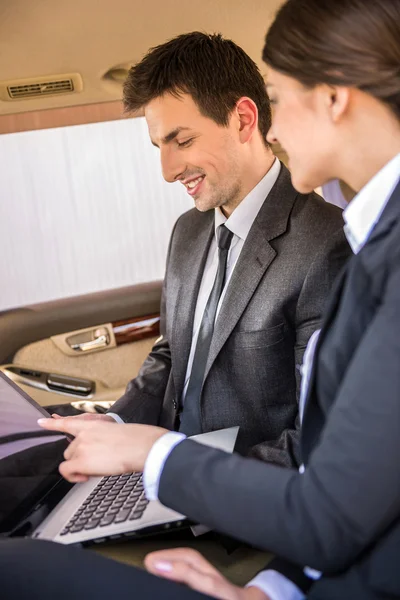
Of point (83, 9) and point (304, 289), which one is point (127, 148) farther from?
point (304, 289)

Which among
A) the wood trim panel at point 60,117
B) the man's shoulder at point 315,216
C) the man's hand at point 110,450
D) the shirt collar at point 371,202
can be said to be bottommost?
the man's hand at point 110,450

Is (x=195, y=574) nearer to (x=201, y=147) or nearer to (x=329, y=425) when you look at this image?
(x=329, y=425)

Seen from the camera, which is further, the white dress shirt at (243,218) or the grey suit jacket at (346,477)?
the white dress shirt at (243,218)

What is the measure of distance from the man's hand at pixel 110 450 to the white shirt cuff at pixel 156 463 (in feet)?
0.14

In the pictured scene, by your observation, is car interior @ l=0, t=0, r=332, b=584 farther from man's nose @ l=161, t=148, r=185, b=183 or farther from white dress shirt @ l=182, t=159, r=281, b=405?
white dress shirt @ l=182, t=159, r=281, b=405

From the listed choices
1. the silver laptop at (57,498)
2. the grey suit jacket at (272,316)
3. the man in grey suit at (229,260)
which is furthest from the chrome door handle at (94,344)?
the silver laptop at (57,498)

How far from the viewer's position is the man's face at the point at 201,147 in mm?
1799

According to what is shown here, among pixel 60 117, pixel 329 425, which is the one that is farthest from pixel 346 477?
pixel 60 117

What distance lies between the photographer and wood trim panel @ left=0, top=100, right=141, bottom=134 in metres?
2.32

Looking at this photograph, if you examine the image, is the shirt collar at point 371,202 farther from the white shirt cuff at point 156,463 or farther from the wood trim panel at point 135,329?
the wood trim panel at point 135,329

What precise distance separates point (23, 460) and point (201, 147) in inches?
34.5

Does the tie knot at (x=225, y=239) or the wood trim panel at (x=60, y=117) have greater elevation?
the wood trim panel at (x=60, y=117)

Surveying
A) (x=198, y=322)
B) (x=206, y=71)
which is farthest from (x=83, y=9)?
(x=198, y=322)

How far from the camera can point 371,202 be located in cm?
95
